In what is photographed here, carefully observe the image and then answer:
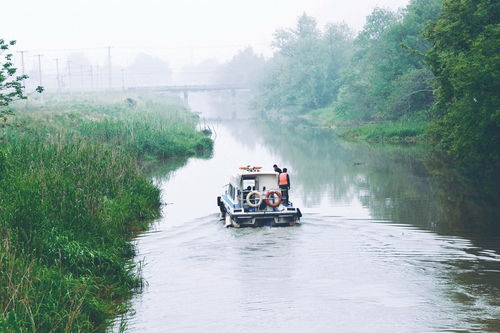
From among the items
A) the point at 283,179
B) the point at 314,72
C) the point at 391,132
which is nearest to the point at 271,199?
the point at 283,179

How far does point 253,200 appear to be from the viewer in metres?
23.1

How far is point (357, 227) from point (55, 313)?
1273cm

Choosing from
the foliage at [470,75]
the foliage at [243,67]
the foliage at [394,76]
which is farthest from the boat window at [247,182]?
the foliage at [243,67]

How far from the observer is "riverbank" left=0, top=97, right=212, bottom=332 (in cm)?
1100

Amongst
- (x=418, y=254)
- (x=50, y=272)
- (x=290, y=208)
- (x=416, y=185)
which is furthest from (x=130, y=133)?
(x=50, y=272)

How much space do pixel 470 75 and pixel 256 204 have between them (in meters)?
13.0

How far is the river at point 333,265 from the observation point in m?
13.2

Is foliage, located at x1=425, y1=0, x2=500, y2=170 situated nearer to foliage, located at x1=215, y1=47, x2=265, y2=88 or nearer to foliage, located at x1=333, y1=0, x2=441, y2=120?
foliage, located at x1=333, y1=0, x2=441, y2=120

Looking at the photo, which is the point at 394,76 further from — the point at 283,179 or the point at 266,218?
the point at 266,218

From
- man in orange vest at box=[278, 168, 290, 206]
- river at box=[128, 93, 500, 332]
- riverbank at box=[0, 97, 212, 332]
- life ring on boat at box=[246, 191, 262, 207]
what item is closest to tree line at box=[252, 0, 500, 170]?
river at box=[128, 93, 500, 332]

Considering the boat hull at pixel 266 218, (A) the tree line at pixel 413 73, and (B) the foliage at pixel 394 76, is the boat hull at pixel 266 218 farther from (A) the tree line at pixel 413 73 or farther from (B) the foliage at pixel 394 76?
(B) the foliage at pixel 394 76

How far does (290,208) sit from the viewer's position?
73.3ft

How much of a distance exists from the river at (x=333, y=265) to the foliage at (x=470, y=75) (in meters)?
2.45

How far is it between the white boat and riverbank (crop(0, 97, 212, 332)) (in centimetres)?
308
